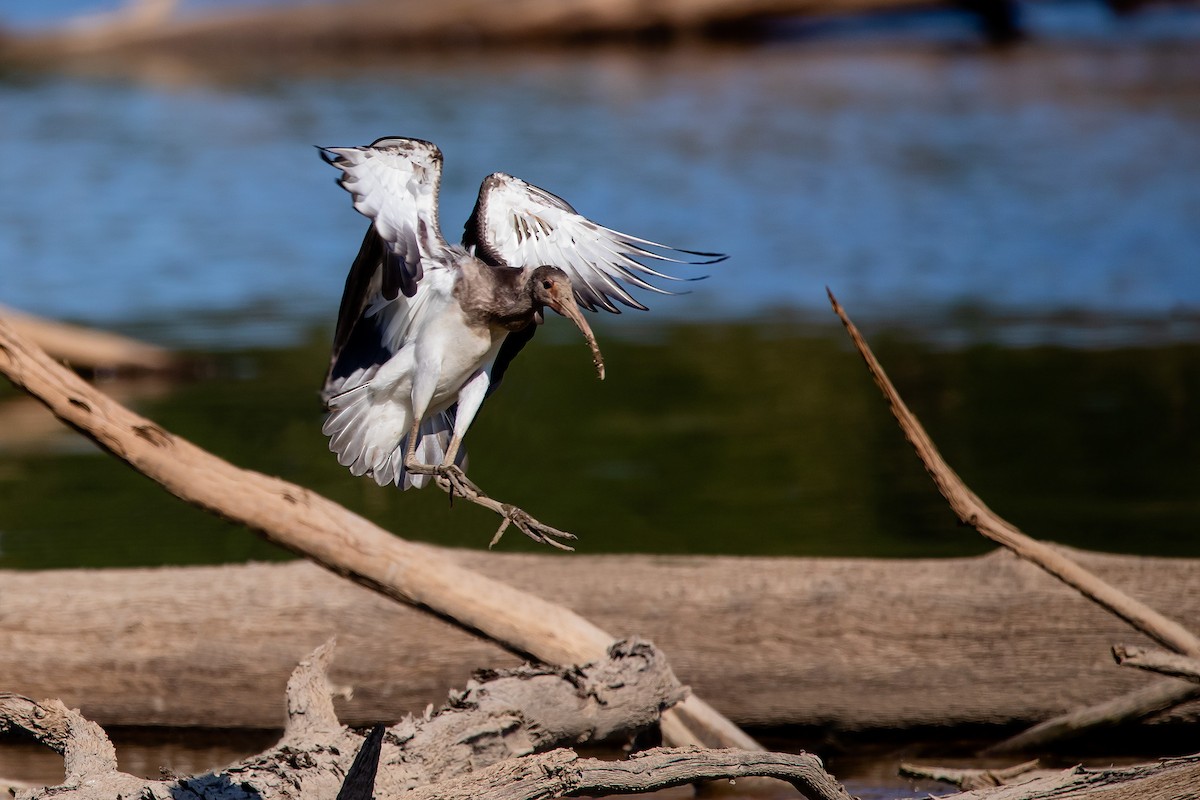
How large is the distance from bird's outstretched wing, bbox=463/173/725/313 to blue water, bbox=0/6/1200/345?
26.3ft

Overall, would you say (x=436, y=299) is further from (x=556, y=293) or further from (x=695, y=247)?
(x=695, y=247)

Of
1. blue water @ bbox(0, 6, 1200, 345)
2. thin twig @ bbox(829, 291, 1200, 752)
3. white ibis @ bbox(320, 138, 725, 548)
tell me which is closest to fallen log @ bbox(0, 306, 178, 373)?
blue water @ bbox(0, 6, 1200, 345)

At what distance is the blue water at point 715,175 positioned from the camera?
12008 millimetres

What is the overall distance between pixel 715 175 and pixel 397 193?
487 inches

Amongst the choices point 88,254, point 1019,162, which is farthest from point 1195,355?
point 88,254

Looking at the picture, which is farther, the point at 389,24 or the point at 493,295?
the point at 389,24

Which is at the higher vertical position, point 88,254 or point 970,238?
point 88,254

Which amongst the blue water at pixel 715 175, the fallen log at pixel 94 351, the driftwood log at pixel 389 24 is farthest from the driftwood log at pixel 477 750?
the driftwood log at pixel 389 24

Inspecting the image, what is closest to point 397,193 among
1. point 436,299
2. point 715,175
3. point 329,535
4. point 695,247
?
point 436,299

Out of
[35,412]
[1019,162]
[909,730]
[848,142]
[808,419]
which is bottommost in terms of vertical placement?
[909,730]

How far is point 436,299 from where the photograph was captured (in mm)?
2504

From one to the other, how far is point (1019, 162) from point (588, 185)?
4.05 metres

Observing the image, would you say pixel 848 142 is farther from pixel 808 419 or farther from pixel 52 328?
pixel 52 328

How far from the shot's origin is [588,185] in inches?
554
